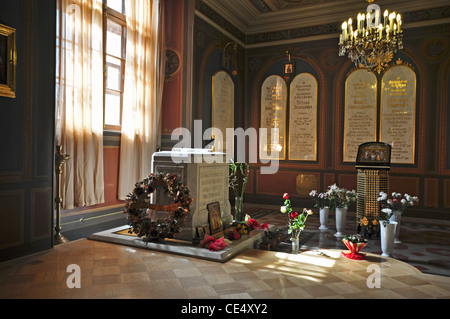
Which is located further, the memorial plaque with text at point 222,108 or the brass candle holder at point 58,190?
the memorial plaque with text at point 222,108

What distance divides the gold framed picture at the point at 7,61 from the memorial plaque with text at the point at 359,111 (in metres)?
6.24

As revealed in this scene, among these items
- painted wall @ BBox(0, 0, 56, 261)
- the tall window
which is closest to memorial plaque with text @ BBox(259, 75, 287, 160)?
the tall window

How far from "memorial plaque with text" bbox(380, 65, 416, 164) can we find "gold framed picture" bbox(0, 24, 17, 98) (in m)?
6.54

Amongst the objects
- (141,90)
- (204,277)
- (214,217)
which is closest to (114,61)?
(141,90)

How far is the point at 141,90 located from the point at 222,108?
2262mm

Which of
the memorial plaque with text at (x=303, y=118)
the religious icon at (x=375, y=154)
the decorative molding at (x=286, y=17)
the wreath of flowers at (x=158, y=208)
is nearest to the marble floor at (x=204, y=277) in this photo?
the wreath of flowers at (x=158, y=208)

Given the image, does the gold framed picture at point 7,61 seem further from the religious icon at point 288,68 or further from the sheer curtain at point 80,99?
the religious icon at point 288,68

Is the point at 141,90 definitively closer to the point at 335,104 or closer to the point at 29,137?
the point at 29,137

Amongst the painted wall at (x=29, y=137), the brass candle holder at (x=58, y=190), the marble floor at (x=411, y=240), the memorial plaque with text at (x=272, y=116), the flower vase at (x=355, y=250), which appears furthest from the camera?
the memorial plaque with text at (x=272, y=116)

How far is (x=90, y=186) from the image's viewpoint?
4.73 m

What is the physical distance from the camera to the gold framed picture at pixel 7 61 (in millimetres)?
3178

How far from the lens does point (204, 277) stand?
298cm

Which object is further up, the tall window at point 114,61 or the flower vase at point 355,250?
the tall window at point 114,61

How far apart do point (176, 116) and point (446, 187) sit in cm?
535
